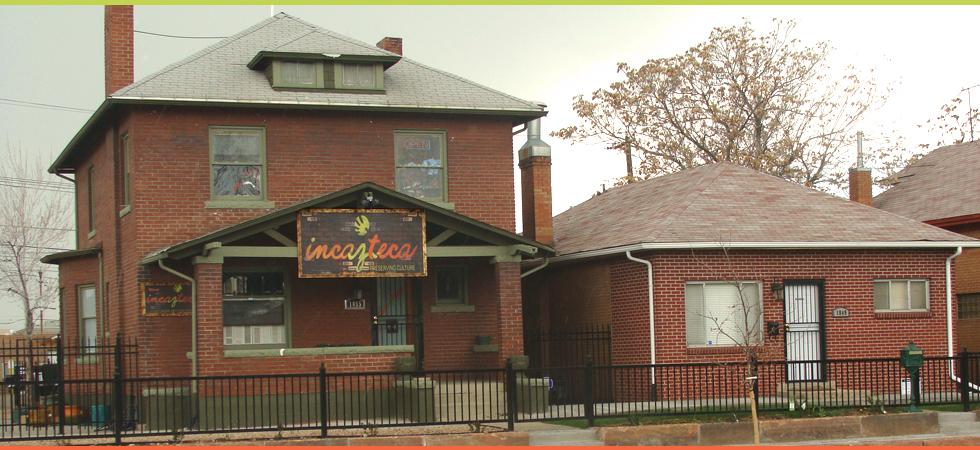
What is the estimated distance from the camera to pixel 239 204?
19.3 m

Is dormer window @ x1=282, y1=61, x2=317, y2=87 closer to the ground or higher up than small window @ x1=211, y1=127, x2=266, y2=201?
higher up

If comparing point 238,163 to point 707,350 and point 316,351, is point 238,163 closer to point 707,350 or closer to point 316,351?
point 316,351

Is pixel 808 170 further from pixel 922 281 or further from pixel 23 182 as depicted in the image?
pixel 23 182

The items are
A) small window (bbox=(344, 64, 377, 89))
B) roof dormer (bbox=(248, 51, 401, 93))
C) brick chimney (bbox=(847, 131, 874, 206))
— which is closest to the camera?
roof dormer (bbox=(248, 51, 401, 93))

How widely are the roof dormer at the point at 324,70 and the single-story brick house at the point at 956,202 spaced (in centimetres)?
1371

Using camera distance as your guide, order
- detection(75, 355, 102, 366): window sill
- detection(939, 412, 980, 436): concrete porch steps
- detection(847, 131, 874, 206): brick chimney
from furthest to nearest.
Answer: detection(847, 131, 874, 206): brick chimney, detection(75, 355, 102, 366): window sill, detection(939, 412, 980, 436): concrete porch steps

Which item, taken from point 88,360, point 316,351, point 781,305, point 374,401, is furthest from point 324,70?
point 781,305

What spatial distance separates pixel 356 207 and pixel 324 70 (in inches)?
149

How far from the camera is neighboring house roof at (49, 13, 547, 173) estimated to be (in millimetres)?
19141

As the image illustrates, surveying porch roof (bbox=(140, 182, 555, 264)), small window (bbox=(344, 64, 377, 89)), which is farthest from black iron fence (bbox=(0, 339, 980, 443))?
small window (bbox=(344, 64, 377, 89))

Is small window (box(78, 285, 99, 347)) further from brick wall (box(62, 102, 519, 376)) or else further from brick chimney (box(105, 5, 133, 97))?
brick chimney (box(105, 5, 133, 97))

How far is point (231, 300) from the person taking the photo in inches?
756

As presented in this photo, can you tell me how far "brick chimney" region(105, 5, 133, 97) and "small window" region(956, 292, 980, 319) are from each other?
67.5 feet

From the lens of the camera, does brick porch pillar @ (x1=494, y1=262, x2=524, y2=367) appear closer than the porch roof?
No
